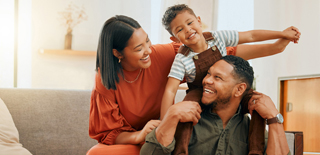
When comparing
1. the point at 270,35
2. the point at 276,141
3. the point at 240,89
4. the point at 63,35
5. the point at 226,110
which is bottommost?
the point at 276,141

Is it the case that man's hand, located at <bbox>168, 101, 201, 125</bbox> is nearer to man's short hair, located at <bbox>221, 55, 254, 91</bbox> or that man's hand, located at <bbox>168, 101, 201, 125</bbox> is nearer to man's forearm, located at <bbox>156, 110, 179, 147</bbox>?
man's forearm, located at <bbox>156, 110, 179, 147</bbox>

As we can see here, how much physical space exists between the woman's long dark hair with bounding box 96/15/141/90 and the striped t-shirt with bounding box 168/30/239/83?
0.29 m

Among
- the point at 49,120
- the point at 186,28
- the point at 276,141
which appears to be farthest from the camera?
the point at 49,120

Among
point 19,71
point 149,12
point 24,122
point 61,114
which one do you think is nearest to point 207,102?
point 61,114

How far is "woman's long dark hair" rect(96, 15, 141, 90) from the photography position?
5.24ft

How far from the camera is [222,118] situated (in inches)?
63.4

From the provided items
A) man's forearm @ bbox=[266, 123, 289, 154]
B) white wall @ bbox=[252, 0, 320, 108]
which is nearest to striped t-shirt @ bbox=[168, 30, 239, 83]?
man's forearm @ bbox=[266, 123, 289, 154]

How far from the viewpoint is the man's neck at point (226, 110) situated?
62.7 inches

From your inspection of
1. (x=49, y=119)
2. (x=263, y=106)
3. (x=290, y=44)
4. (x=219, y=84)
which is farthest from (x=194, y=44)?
(x=290, y=44)

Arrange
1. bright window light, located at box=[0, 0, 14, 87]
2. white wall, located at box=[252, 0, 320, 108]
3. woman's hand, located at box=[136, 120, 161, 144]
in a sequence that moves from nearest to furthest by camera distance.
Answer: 1. woman's hand, located at box=[136, 120, 161, 144]
2. white wall, located at box=[252, 0, 320, 108]
3. bright window light, located at box=[0, 0, 14, 87]

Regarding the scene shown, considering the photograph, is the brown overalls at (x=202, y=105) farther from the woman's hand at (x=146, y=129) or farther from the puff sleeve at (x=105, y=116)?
the puff sleeve at (x=105, y=116)

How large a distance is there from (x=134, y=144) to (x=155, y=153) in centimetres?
21

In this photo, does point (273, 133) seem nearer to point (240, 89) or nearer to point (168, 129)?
point (240, 89)

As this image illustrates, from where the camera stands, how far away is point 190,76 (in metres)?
1.71
